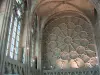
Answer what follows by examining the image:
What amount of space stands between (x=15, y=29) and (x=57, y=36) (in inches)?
276

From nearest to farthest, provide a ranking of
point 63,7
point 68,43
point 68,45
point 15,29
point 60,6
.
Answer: point 15,29, point 68,45, point 68,43, point 60,6, point 63,7

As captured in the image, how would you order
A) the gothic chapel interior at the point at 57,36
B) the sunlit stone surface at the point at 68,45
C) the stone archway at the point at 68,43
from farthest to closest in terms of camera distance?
1. the stone archway at the point at 68,43
2. the sunlit stone surface at the point at 68,45
3. the gothic chapel interior at the point at 57,36

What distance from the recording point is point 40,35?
1791cm

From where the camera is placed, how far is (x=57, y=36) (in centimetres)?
1881

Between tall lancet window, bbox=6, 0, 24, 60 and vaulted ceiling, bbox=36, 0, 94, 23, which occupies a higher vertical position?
vaulted ceiling, bbox=36, 0, 94, 23

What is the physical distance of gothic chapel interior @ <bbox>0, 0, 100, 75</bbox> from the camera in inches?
540

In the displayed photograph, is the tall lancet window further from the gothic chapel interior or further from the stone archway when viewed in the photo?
the stone archway

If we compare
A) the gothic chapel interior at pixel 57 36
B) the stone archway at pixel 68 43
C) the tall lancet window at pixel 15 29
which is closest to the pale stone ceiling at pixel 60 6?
the gothic chapel interior at pixel 57 36

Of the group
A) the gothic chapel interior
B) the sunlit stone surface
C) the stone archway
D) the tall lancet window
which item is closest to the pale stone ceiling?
the gothic chapel interior

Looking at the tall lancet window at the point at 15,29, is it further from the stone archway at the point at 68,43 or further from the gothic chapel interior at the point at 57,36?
the stone archway at the point at 68,43

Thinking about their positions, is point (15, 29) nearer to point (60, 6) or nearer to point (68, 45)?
point (68, 45)

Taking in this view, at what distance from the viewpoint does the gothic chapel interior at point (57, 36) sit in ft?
45.0

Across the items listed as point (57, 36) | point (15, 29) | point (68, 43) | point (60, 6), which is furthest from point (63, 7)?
point (15, 29)

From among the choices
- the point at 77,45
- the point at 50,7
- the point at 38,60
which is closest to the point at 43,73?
the point at 38,60
